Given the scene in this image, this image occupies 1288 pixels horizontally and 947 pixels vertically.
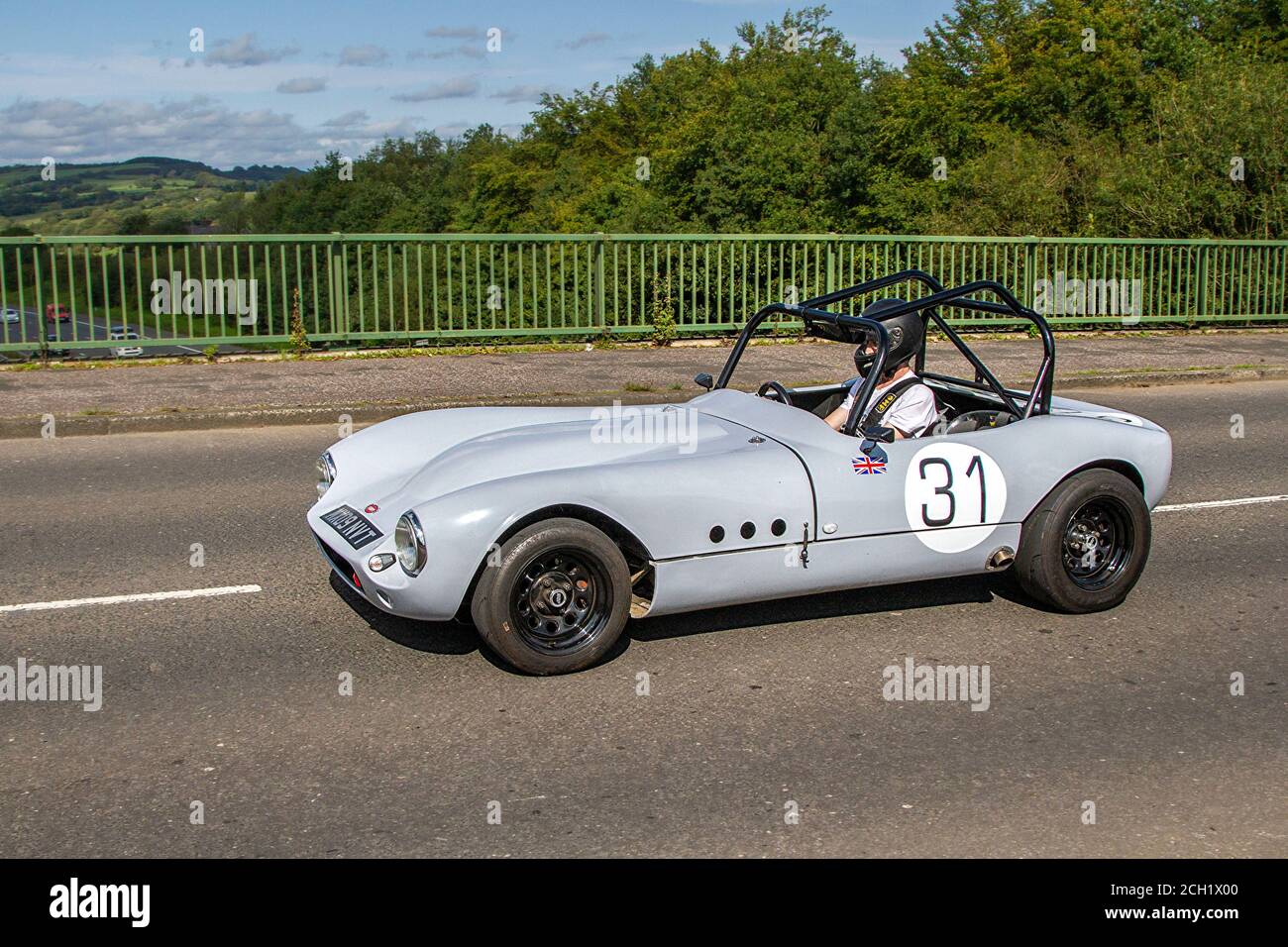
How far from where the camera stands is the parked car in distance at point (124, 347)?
14.5 meters

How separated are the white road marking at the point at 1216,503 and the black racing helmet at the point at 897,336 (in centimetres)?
306

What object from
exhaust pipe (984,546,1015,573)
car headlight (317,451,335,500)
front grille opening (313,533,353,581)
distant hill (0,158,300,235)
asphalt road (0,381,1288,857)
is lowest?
asphalt road (0,381,1288,857)

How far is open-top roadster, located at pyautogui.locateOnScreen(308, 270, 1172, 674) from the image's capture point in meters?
5.33

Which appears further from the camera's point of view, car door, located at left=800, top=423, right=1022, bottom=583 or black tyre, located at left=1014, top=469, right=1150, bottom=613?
black tyre, located at left=1014, top=469, right=1150, bottom=613

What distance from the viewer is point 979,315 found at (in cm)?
1886

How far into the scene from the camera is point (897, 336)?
21.2ft

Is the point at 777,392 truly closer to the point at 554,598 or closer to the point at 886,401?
the point at 886,401

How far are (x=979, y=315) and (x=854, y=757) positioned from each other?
15.0 m

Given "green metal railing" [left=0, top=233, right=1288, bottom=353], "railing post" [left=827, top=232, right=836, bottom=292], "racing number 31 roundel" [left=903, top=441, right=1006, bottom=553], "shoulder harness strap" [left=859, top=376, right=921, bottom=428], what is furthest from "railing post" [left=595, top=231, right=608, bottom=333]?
"racing number 31 roundel" [left=903, top=441, right=1006, bottom=553]

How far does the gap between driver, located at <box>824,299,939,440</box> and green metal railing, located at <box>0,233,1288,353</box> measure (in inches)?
364

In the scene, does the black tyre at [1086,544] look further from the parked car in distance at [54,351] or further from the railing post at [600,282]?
the parked car in distance at [54,351]

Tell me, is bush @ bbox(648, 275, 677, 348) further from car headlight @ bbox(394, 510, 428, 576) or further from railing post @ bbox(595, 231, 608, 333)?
car headlight @ bbox(394, 510, 428, 576)

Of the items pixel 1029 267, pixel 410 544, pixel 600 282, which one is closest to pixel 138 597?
pixel 410 544

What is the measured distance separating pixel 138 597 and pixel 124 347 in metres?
8.81
